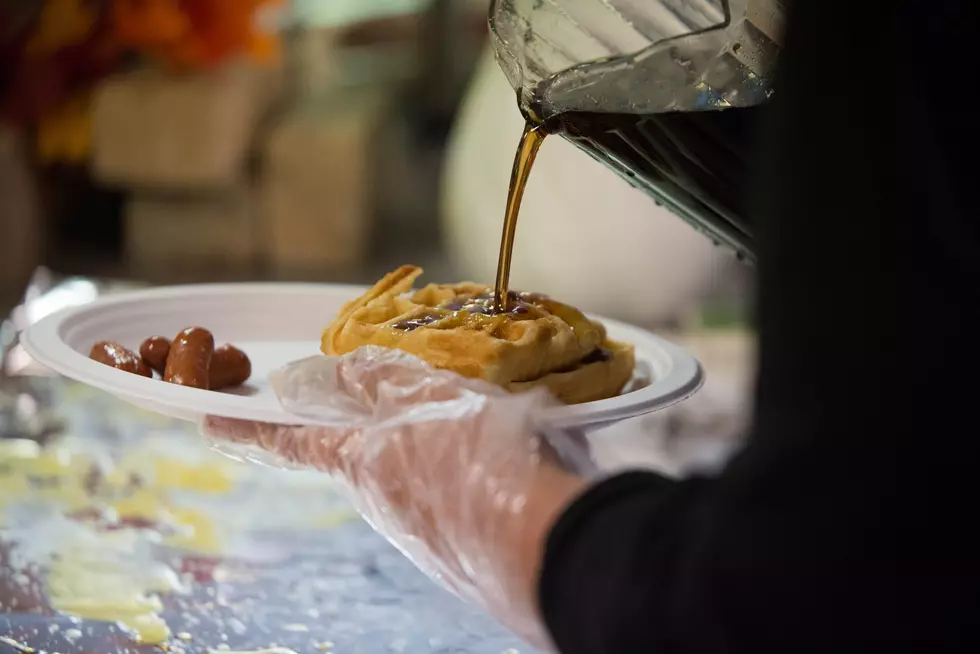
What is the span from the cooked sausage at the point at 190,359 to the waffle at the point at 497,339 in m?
0.11

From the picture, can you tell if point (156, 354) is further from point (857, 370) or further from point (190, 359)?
point (857, 370)

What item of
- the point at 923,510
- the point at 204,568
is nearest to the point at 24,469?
the point at 204,568

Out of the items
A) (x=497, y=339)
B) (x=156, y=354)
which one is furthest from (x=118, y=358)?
(x=497, y=339)

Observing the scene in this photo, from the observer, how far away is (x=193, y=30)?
2.59 m

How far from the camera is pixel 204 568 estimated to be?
1080 millimetres

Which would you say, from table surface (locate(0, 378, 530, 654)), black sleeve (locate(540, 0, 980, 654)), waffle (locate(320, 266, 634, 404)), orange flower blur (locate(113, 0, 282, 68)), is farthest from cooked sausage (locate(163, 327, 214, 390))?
orange flower blur (locate(113, 0, 282, 68))

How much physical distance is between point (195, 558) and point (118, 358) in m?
0.25

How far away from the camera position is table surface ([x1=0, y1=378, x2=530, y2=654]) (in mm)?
972

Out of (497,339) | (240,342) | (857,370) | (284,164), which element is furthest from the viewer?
(284,164)

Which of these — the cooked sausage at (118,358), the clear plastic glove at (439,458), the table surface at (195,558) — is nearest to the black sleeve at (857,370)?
the clear plastic glove at (439,458)

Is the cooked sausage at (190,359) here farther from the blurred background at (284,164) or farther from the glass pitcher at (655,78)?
the blurred background at (284,164)

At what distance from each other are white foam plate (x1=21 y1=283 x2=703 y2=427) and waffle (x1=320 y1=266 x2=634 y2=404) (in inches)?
2.0

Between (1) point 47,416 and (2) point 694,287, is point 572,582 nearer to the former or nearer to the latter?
(1) point 47,416

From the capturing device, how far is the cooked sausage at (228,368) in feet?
3.27
